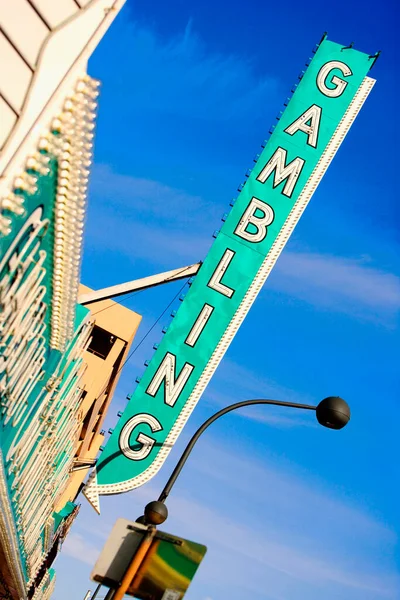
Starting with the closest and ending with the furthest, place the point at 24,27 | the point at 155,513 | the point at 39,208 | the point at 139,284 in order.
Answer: the point at 155,513 → the point at 24,27 → the point at 39,208 → the point at 139,284

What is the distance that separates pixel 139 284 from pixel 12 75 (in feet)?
36.3

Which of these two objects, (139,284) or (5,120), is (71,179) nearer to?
(5,120)

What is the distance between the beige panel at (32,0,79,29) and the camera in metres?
9.10

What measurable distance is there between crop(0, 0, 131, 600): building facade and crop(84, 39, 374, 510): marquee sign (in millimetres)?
4122

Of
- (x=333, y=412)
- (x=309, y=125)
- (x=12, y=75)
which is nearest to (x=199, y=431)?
(x=333, y=412)

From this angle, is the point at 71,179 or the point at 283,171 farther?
the point at 283,171

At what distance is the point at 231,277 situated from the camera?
20.4 meters

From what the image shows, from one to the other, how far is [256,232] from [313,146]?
3.46 metres

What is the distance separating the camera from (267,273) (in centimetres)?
2050

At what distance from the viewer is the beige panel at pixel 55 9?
9102mm

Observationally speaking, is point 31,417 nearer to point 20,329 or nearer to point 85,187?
point 20,329

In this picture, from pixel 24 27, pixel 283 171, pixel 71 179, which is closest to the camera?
pixel 24 27

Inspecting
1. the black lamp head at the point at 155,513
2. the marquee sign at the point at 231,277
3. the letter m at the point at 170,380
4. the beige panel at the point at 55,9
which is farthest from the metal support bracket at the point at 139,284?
the black lamp head at the point at 155,513

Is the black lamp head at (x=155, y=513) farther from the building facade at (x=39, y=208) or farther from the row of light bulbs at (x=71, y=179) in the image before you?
the row of light bulbs at (x=71, y=179)
